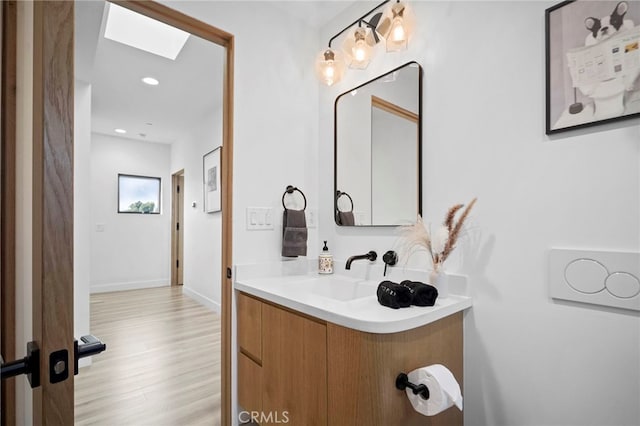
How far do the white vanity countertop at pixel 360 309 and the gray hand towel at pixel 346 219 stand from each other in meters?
0.39

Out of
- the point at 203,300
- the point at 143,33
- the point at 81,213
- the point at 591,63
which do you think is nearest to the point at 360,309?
the point at 591,63

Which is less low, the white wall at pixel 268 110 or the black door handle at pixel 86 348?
the white wall at pixel 268 110

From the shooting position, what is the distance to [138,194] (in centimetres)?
536

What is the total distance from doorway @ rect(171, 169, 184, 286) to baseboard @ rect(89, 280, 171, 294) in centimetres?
20

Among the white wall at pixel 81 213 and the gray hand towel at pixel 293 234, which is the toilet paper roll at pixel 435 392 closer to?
the gray hand towel at pixel 293 234

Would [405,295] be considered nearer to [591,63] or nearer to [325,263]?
[325,263]

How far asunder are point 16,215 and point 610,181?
5.11 feet

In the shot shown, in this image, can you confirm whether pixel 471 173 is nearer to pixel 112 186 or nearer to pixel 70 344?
pixel 70 344

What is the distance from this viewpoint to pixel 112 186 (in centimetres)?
511

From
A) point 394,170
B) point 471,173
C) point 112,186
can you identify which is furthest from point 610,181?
point 112,186

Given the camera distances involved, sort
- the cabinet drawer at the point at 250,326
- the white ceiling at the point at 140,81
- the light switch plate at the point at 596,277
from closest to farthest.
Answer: the light switch plate at the point at 596,277 → the cabinet drawer at the point at 250,326 → the white ceiling at the point at 140,81

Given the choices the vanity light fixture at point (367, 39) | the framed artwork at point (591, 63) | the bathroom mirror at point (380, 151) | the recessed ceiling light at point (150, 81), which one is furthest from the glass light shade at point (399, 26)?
the recessed ceiling light at point (150, 81)

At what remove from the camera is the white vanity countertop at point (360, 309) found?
0.99m

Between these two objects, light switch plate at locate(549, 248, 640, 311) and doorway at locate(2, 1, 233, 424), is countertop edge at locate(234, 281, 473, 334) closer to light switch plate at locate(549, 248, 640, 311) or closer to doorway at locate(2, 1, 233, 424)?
light switch plate at locate(549, 248, 640, 311)
